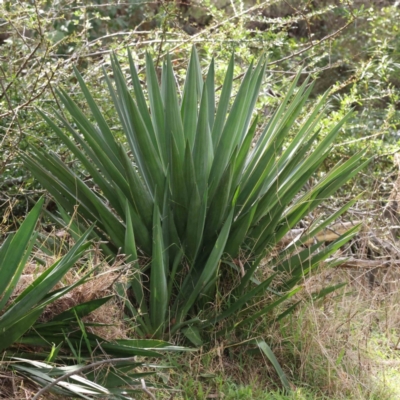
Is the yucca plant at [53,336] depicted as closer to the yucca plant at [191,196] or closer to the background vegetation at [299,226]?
the background vegetation at [299,226]

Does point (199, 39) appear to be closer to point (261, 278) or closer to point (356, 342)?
point (261, 278)

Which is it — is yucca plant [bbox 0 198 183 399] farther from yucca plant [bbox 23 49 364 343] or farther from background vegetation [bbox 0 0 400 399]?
yucca plant [bbox 23 49 364 343]

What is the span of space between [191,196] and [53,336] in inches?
45.0

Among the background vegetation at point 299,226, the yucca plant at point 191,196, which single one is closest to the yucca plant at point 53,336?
the background vegetation at point 299,226

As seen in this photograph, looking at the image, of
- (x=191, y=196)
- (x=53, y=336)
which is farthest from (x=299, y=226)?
(x=53, y=336)

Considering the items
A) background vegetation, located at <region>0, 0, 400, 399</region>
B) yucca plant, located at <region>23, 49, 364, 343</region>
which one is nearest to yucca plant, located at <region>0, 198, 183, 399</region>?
background vegetation, located at <region>0, 0, 400, 399</region>

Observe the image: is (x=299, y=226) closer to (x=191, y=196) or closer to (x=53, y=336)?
(x=191, y=196)

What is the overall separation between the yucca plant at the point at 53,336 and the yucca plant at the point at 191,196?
0.53 metres

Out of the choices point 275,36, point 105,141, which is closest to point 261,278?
point 105,141

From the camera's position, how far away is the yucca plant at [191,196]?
12.5 ft

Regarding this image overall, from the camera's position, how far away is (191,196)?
3834 mm

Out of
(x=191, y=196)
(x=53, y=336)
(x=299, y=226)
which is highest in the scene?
(x=191, y=196)

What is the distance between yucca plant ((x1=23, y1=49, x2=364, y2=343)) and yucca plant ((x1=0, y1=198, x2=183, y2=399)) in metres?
0.53

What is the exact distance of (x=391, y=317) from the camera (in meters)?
4.75
